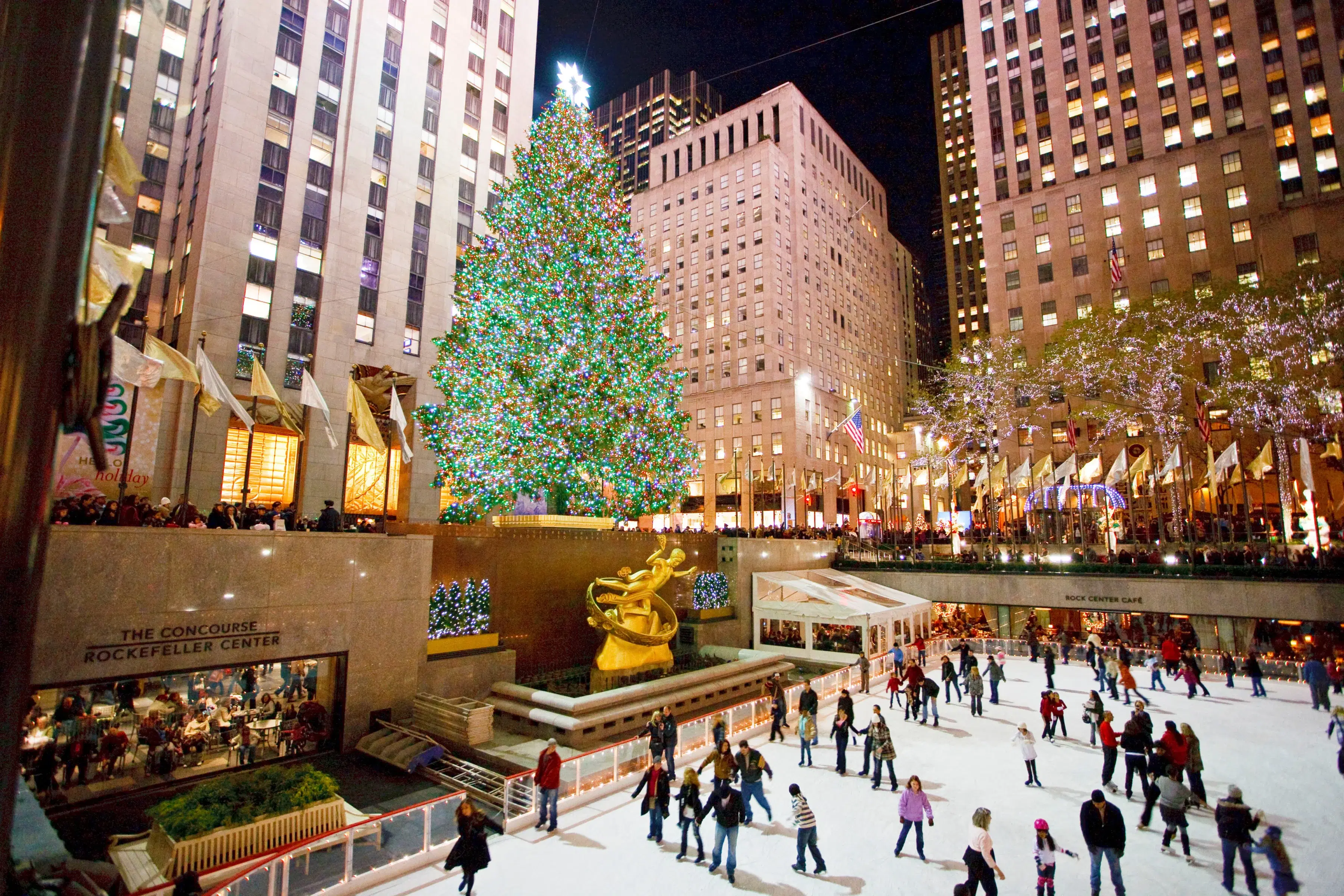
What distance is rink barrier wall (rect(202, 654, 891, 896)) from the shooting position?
8500mm

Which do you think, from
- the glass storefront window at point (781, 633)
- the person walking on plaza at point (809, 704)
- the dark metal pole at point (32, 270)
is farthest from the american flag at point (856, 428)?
the dark metal pole at point (32, 270)

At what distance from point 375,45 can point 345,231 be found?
10.4 metres

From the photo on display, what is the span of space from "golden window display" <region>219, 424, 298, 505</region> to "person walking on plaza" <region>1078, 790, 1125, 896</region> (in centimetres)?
3000

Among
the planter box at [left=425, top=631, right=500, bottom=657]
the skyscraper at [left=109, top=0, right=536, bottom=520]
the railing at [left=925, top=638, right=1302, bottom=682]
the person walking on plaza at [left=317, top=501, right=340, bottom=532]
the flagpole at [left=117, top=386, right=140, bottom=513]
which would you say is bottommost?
the railing at [left=925, top=638, right=1302, bottom=682]

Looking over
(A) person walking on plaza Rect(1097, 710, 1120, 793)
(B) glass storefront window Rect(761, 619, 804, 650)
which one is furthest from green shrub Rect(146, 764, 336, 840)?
(B) glass storefront window Rect(761, 619, 804, 650)

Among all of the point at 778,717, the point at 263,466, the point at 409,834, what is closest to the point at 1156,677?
the point at 778,717

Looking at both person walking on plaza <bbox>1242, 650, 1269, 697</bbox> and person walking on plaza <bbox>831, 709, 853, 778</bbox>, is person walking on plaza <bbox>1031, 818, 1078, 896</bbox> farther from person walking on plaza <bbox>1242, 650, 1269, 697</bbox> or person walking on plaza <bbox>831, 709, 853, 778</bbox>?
person walking on plaza <bbox>1242, 650, 1269, 697</bbox>

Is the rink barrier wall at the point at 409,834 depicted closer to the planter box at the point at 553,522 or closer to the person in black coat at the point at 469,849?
the person in black coat at the point at 469,849

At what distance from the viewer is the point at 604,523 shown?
2428 centimetres

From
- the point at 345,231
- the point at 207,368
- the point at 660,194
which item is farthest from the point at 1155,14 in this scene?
the point at 207,368

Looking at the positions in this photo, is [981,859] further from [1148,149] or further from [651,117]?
[651,117]

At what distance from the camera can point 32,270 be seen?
1.39 meters

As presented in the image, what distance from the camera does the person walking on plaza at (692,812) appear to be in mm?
10453

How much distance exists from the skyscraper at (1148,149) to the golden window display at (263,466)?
54.6 metres
